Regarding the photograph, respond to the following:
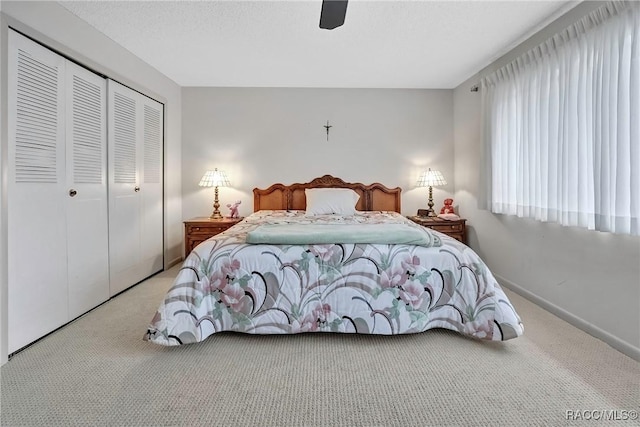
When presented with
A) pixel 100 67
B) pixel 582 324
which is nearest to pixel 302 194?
pixel 100 67

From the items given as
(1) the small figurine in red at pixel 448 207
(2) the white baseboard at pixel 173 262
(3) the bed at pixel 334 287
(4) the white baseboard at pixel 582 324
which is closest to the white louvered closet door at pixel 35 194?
(3) the bed at pixel 334 287

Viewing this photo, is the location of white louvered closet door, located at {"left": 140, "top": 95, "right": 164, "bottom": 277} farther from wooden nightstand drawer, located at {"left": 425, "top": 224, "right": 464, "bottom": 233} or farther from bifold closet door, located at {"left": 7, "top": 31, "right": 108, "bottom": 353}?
wooden nightstand drawer, located at {"left": 425, "top": 224, "right": 464, "bottom": 233}

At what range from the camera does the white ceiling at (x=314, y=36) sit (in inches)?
89.0

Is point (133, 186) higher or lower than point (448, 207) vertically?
higher

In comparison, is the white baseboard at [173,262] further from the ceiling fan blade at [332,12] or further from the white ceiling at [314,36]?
the ceiling fan blade at [332,12]

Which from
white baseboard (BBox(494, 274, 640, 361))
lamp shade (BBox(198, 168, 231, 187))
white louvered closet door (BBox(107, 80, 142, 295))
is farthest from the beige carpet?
lamp shade (BBox(198, 168, 231, 187))

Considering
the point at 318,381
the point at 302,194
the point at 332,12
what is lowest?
the point at 318,381

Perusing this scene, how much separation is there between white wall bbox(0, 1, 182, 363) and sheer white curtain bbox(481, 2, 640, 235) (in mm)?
3489

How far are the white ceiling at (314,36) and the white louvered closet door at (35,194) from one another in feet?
2.10

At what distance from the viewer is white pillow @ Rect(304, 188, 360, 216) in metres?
3.66

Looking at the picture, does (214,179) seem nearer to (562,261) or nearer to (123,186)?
(123,186)

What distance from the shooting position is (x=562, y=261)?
7.82ft

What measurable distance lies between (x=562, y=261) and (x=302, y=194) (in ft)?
8.90

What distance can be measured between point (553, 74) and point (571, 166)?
0.73 m
